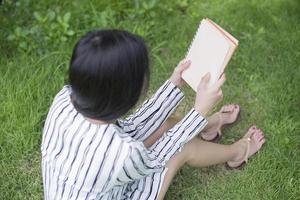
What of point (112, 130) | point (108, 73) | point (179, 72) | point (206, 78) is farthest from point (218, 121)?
point (108, 73)

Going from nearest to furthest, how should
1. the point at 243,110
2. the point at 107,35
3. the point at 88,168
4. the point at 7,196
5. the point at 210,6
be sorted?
the point at 107,35
the point at 88,168
the point at 7,196
the point at 243,110
the point at 210,6

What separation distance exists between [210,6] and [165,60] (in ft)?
1.64

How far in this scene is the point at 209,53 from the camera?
5.95 feet

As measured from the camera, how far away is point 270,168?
2184 mm

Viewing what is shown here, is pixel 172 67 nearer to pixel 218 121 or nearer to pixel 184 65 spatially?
pixel 218 121

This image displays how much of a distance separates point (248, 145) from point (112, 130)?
0.85 m

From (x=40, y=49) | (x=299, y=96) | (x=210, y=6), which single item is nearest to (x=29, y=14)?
(x=40, y=49)

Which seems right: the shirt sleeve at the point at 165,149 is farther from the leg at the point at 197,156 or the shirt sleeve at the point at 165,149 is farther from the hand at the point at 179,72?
the hand at the point at 179,72

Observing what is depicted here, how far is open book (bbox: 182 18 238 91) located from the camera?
68.2 inches

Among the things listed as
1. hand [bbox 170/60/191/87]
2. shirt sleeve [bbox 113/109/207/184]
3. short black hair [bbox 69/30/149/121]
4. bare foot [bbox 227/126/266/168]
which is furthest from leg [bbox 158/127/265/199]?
short black hair [bbox 69/30/149/121]

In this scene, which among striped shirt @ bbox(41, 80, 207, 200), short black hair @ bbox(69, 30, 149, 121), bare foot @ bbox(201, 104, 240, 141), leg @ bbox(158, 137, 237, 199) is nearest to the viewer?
short black hair @ bbox(69, 30, 149, 121)

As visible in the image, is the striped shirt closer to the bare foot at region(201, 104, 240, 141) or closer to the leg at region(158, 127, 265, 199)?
the leg at region(158, 127, 265, 199)

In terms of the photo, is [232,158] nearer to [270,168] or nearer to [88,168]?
[270,168]

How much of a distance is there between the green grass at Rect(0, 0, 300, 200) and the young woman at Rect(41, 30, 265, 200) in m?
0.32
